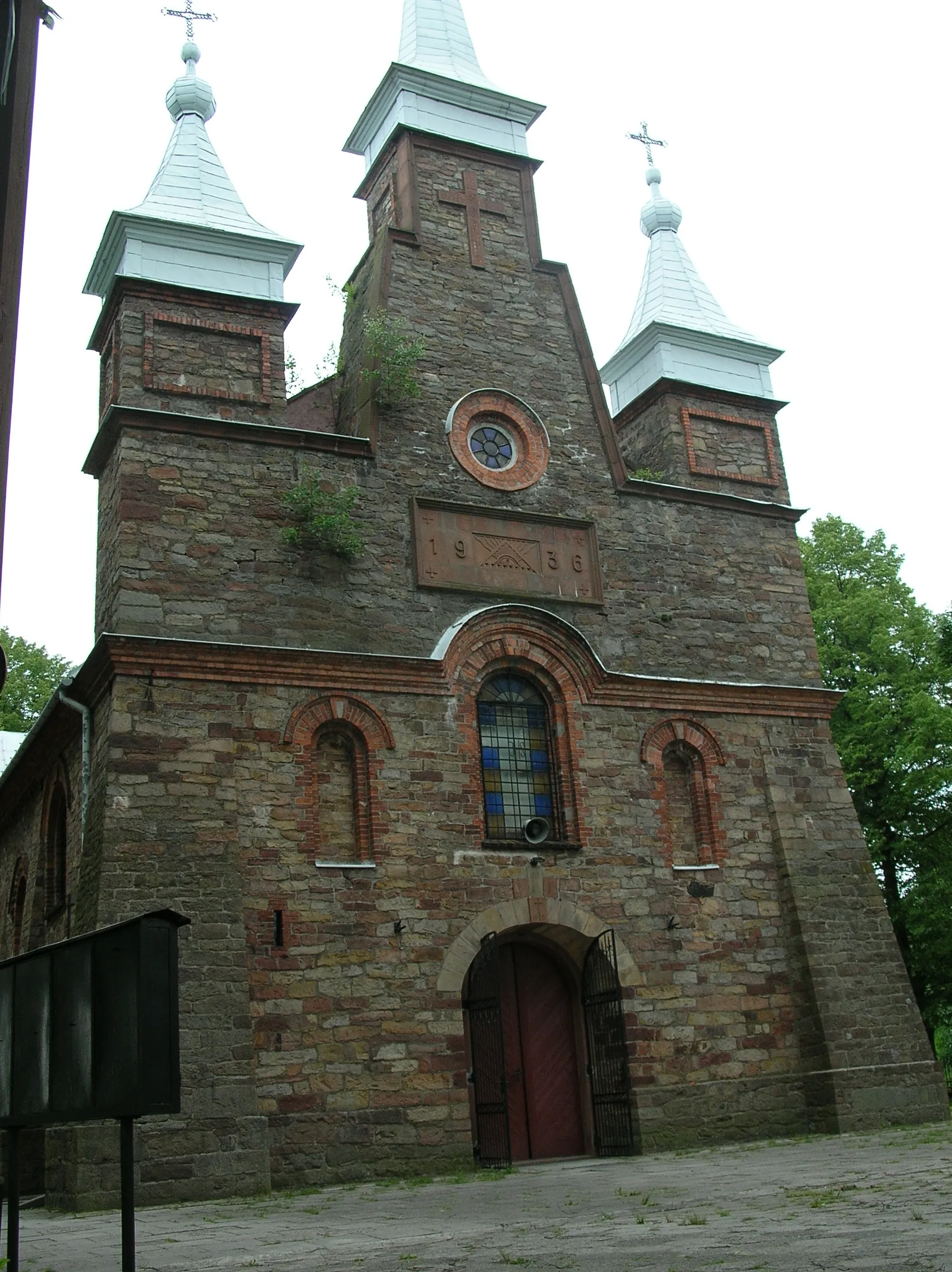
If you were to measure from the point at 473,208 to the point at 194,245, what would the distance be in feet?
14.0

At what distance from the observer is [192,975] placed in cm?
1323

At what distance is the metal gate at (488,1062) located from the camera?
579 inches

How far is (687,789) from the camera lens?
1716 cm

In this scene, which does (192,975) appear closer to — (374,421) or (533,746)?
(533,746)

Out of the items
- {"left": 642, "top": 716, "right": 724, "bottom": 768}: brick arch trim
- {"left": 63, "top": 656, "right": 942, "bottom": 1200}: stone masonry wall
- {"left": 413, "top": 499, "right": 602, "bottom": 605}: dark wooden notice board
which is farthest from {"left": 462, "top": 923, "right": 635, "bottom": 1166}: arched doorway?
{"left": 413, "top": 499, "right": 602, "bottom": 605}: dark wooden notice board

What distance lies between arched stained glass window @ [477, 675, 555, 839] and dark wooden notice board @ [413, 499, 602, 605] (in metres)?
1.29

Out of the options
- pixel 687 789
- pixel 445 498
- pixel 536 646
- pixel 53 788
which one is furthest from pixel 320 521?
pixel 687 789

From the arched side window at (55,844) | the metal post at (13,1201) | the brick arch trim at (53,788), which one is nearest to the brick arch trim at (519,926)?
the brick arch trim at (53,788)

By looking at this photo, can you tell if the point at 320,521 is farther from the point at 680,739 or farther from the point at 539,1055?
the point at 539,1055

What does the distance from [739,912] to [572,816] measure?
2521mm

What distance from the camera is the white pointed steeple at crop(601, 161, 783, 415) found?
2014 cm

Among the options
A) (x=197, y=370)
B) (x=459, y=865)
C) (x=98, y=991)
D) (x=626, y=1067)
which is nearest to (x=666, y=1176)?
(x=626, y=1067)

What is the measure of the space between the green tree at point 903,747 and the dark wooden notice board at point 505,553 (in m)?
8.19

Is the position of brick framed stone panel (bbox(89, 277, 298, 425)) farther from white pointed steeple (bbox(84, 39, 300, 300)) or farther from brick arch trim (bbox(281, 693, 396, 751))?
brick arch trim (bbox(281, 693, 396, 751))
